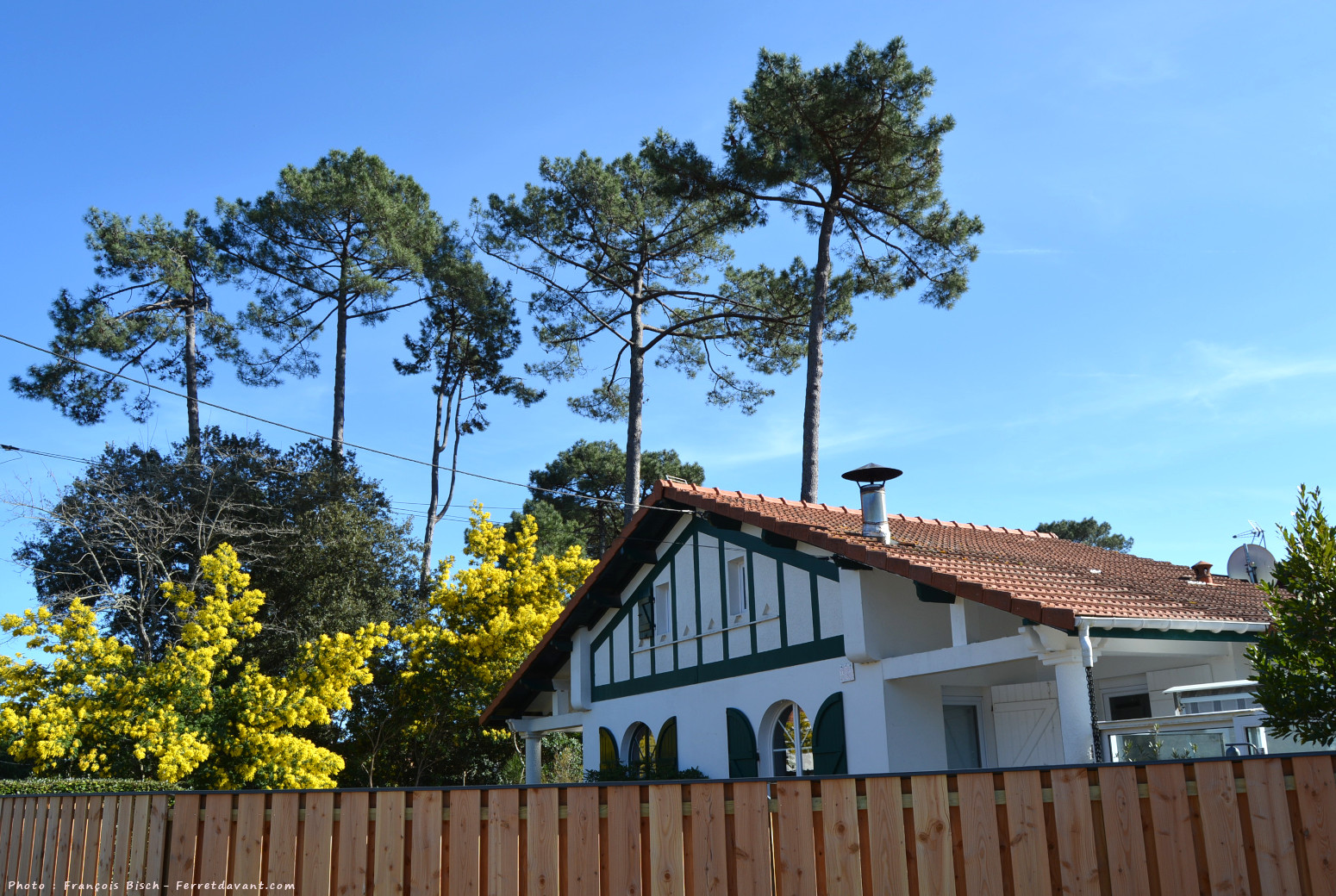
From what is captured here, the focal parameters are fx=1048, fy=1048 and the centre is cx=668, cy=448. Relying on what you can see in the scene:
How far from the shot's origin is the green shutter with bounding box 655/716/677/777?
48.4 ft

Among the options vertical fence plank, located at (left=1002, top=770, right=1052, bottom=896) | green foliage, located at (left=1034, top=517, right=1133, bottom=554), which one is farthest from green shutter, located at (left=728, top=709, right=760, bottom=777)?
green foliage, located at (left=1034, top=517, right=1133, bottom=554)

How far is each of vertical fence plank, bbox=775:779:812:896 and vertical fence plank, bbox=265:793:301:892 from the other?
2.89m

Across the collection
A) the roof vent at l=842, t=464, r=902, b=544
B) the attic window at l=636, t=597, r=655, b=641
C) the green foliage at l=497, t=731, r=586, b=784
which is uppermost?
the roof vent at l=842, t=464, r=902, b=544

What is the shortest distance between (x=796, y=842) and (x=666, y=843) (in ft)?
2.24

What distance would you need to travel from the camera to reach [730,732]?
13.7 metres

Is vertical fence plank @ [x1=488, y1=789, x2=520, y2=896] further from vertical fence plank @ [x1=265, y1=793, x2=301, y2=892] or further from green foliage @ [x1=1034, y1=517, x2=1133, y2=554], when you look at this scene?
green foliage @ [x1=1034, y1=517, x2=1133, y2=554]

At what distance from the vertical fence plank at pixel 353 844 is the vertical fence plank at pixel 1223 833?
171 inches

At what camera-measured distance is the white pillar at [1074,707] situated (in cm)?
895

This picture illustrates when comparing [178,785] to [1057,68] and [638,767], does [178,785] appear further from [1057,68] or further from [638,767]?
[1057,68]

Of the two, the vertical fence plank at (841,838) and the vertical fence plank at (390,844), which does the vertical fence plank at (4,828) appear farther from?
the vertical fence plank at (841,838)

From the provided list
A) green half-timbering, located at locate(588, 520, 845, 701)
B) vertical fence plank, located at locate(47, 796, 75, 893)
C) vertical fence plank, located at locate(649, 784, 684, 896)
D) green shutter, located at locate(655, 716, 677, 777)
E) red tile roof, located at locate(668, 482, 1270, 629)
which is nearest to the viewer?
vertical fence plank, located at locate(649, 784, 684, 896)

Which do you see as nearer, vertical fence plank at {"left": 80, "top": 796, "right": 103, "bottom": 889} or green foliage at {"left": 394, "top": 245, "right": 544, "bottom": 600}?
vertical fence plank at {"left": 80, "top": 796, "right": 103, "bottom": 889}

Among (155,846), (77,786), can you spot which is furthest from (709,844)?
Result: (77,786)

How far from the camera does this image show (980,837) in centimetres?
483
